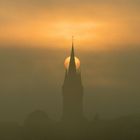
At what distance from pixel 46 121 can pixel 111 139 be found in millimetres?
15489

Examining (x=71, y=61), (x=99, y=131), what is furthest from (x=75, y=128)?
(x=71, y=61)

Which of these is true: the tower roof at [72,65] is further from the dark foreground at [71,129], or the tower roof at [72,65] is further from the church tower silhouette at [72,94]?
the dark foreground at [71,129]

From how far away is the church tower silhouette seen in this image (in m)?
166

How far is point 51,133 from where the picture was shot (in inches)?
5871

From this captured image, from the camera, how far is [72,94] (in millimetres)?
167375

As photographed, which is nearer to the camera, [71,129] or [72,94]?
[71,129]

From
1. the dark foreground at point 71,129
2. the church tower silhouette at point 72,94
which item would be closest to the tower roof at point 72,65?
the church tower silhouette at point 72,94

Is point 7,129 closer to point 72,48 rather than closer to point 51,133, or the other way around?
point 51,133

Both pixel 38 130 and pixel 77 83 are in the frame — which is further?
pixel 77 83

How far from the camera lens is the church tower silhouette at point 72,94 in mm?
165500

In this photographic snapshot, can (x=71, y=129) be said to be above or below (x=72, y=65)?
below

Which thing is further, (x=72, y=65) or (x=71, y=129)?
(x=72, y=65)

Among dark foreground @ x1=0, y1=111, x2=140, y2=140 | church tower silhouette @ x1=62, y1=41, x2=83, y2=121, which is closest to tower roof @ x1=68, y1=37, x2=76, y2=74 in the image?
church tower silhouette @ x1=62, y1=41, x2=83, y2=121

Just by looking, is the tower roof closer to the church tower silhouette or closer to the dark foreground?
the church tower silhouette
